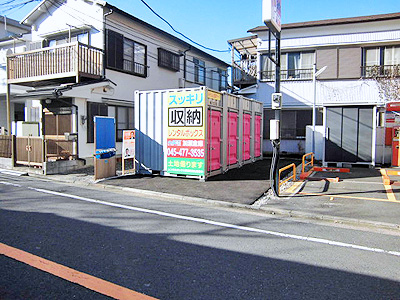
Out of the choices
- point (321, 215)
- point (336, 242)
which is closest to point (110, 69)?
point (321, 215)

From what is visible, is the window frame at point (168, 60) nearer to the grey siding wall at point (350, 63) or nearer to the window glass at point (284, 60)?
the window glass at point (284, 60)

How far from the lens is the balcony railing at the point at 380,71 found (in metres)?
17.2

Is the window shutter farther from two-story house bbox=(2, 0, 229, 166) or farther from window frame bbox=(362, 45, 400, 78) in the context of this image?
window frame bbox=(362, 45, 400, 78)

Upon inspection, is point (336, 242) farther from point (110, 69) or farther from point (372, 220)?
point (110, 69)

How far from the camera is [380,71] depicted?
17.7 m

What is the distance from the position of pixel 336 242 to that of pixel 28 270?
15.0ft

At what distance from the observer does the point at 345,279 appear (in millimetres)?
3770

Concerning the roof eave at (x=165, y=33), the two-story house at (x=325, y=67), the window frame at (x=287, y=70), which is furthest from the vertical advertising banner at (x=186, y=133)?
the window frame at (x=287, y=70)

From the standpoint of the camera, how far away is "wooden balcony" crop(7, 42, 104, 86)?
13.6 meters

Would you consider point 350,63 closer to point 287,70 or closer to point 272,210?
point 287,70

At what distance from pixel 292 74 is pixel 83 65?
12.4 meters

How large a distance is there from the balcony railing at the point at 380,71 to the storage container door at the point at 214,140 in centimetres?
1125

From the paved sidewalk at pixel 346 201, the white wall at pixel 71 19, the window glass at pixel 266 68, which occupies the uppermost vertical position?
the white wall at pixel 71 19

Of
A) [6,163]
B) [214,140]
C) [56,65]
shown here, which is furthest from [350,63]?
[6,163]
